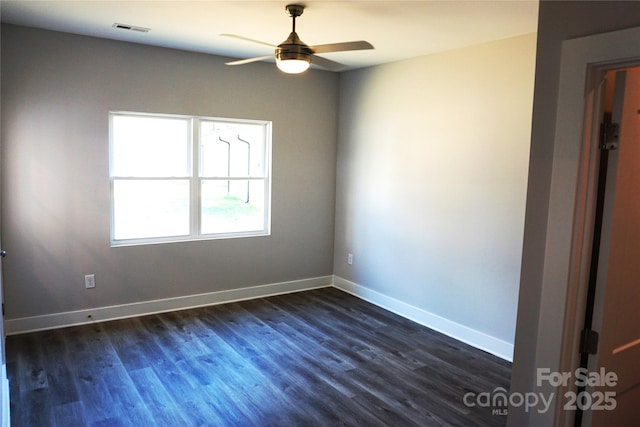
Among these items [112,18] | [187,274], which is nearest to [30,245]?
[187,274]

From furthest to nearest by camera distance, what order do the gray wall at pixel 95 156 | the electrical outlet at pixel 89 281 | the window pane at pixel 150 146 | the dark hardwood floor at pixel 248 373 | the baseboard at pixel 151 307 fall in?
the window pane at pixel 150 146
the electrical outlet at pixel 89 281
the baseboard at pixel 151 307
the gray wall at pixel 95 156
the dark hardwood floor at pixel 248 373

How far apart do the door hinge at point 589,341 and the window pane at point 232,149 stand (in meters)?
3.91

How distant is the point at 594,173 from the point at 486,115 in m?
2.29

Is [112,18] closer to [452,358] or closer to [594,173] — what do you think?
[594,173]

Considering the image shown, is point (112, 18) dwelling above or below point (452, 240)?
above

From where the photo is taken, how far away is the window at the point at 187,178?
4523mm

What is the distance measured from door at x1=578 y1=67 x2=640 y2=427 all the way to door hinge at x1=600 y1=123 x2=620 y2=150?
2 cm

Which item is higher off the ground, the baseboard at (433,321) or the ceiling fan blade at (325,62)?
the ceiling fan blade at (325,62)

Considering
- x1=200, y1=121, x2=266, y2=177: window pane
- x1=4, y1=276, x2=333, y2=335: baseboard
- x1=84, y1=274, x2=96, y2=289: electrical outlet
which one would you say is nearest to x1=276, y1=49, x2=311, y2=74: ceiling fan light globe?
x1=200, y1=121, x2=266, y2=177: window pane

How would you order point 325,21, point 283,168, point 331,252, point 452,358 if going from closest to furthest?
1. point 325,21
2. point 452,358
3. point 283,168
4. point 331,252

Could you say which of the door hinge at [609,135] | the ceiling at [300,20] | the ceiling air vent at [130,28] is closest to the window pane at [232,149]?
the ceiling at [300,20]

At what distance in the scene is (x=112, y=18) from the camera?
3.56 m

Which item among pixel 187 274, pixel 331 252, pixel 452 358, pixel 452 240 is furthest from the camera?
pixel 331 252

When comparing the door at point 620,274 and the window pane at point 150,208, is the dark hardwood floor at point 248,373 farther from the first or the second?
the door at point 620,274
